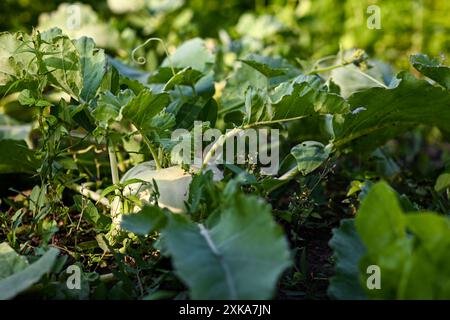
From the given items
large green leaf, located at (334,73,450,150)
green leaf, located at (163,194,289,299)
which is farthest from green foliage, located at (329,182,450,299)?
large green leaf, located at (334,73,450,150)

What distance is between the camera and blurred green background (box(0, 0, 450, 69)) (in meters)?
2.79

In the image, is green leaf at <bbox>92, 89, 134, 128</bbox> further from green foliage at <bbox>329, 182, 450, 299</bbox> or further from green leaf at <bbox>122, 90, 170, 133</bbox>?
green foliage at <bbox>329, 182, 450, 299</bbox>

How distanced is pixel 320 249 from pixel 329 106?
331mm

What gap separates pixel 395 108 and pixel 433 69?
12cm

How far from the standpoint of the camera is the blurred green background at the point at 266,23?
279 centimetres

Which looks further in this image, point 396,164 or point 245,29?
point 245,29

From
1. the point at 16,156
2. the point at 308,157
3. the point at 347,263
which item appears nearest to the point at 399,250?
the point at 347,263

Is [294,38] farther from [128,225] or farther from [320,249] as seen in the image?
[128,225]

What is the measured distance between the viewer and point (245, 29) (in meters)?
2.93

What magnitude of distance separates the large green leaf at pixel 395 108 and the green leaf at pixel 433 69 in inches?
2.1

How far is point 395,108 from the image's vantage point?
4.77 ft

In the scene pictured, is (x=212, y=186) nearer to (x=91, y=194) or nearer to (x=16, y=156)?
(x=91, y=194)

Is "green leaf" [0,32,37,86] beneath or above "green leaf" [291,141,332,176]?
above
